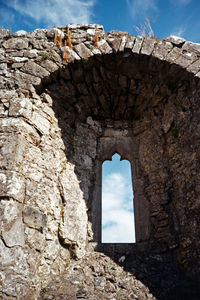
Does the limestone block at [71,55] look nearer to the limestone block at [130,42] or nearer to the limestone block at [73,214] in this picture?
the limestone block at [130,42]

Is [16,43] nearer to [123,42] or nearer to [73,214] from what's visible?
[123,42]

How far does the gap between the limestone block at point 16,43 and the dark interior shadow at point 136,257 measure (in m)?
0.81

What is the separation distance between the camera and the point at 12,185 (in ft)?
10.2

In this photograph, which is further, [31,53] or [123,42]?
[123,42]

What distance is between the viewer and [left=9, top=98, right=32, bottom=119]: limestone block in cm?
363

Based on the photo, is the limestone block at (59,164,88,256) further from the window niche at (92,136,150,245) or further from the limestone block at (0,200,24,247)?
the limestone block at (0,200,24,247)

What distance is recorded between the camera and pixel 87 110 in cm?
532

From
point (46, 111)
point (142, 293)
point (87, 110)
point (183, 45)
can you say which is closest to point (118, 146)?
point (87, 110)

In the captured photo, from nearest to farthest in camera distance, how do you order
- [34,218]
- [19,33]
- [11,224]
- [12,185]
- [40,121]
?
[11,224], [12,185], [34,218], [40,121], [19,33]

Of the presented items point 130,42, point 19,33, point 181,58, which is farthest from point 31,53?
point 181,58

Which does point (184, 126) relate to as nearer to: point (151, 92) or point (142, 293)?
point (151, 92)

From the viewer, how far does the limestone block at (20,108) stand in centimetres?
363

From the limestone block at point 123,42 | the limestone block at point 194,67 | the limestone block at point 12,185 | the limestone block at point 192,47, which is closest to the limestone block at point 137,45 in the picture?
the limestone block at point 123,42

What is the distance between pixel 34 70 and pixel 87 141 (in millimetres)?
1771
